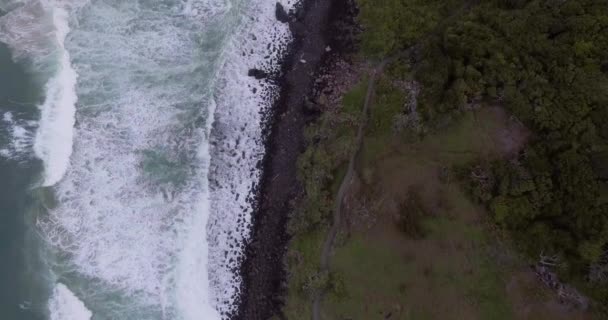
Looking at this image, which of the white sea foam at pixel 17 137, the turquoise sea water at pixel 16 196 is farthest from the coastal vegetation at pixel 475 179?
the white sea foam at pixel 17 137

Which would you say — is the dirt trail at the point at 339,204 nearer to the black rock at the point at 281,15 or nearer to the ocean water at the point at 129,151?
the ocean water at the point at 129,151

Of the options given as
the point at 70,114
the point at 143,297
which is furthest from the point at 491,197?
the point at 70,114

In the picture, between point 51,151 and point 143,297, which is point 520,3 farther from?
point 51,151

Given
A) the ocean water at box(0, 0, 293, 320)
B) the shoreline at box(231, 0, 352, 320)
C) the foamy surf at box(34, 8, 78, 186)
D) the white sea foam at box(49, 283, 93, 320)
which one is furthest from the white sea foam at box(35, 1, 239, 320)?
the shoreline at box(231, 0, 352, 320)

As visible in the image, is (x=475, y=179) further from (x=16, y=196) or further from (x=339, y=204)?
(x=16, y=196)

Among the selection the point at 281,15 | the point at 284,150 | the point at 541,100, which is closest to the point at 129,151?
the point at 284,150

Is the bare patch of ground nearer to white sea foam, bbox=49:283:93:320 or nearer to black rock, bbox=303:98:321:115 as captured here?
black rock, bbox=303:98:321:115
